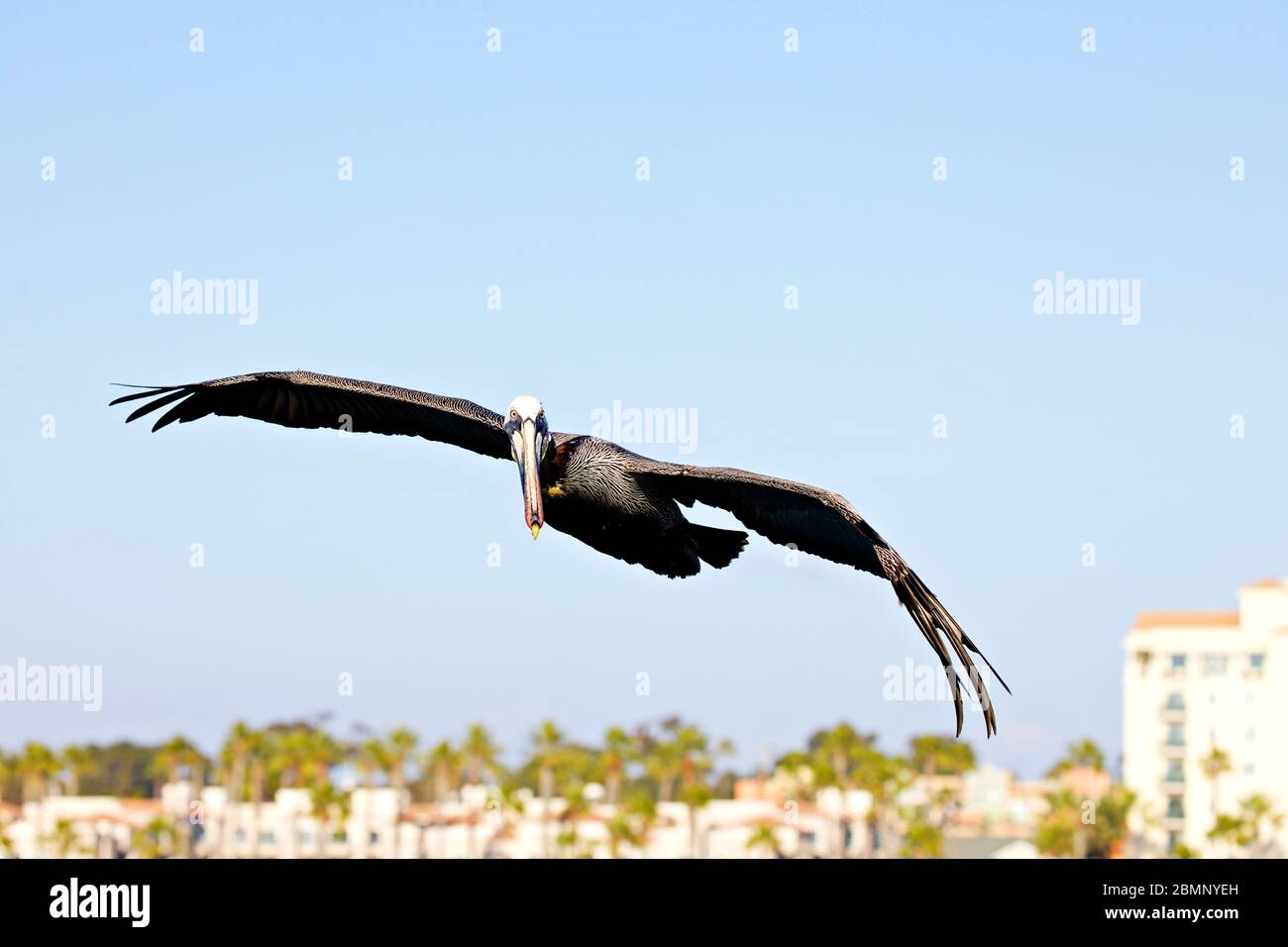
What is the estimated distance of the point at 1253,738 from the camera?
118500 millimetres

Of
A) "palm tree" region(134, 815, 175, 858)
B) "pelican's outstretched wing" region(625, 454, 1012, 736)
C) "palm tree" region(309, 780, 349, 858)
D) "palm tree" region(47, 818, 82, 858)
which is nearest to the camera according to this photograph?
"pelican's outstretched wing" region(625, 454, 1012, 736)

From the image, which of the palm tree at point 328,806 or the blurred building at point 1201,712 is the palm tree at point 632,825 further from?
the blurred building at point 1201,712

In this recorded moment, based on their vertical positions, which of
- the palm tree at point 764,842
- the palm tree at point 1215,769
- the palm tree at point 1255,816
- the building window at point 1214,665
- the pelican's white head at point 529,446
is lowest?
the palm tree at point 764,842

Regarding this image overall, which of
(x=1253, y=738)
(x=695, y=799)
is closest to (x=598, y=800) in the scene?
(x=695, y=799)

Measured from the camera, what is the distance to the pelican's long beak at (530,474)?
15625mm

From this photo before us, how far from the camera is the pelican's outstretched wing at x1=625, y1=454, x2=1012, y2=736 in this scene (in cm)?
1458

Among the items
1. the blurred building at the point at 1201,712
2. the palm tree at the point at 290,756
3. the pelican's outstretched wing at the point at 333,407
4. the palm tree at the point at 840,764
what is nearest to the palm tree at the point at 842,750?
the palm tree at the point at 840,764

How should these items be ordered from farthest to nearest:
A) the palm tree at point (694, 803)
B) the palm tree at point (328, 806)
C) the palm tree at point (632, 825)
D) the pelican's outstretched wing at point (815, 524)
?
the palm tree at point (328, 806), the palm tree at point (694, 803), the palm tree at point (632, 825), the pelican's outstretched wing at point (815, 524)

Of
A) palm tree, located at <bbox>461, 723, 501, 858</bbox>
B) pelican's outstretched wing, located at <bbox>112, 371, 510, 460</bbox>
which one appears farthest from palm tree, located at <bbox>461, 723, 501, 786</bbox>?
pelican's outstretched wing, located at <bbox>112, 371, 510, 460</bbox>

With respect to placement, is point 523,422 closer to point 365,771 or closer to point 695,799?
point 695,799

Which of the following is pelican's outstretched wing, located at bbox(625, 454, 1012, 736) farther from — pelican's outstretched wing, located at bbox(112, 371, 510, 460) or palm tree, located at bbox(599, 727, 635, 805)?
palm tree, located at bbox(599, 727, 635, 805)

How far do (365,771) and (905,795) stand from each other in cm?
3432

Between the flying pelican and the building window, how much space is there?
109326 mm

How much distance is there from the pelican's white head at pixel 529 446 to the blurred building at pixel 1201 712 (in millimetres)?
104970
